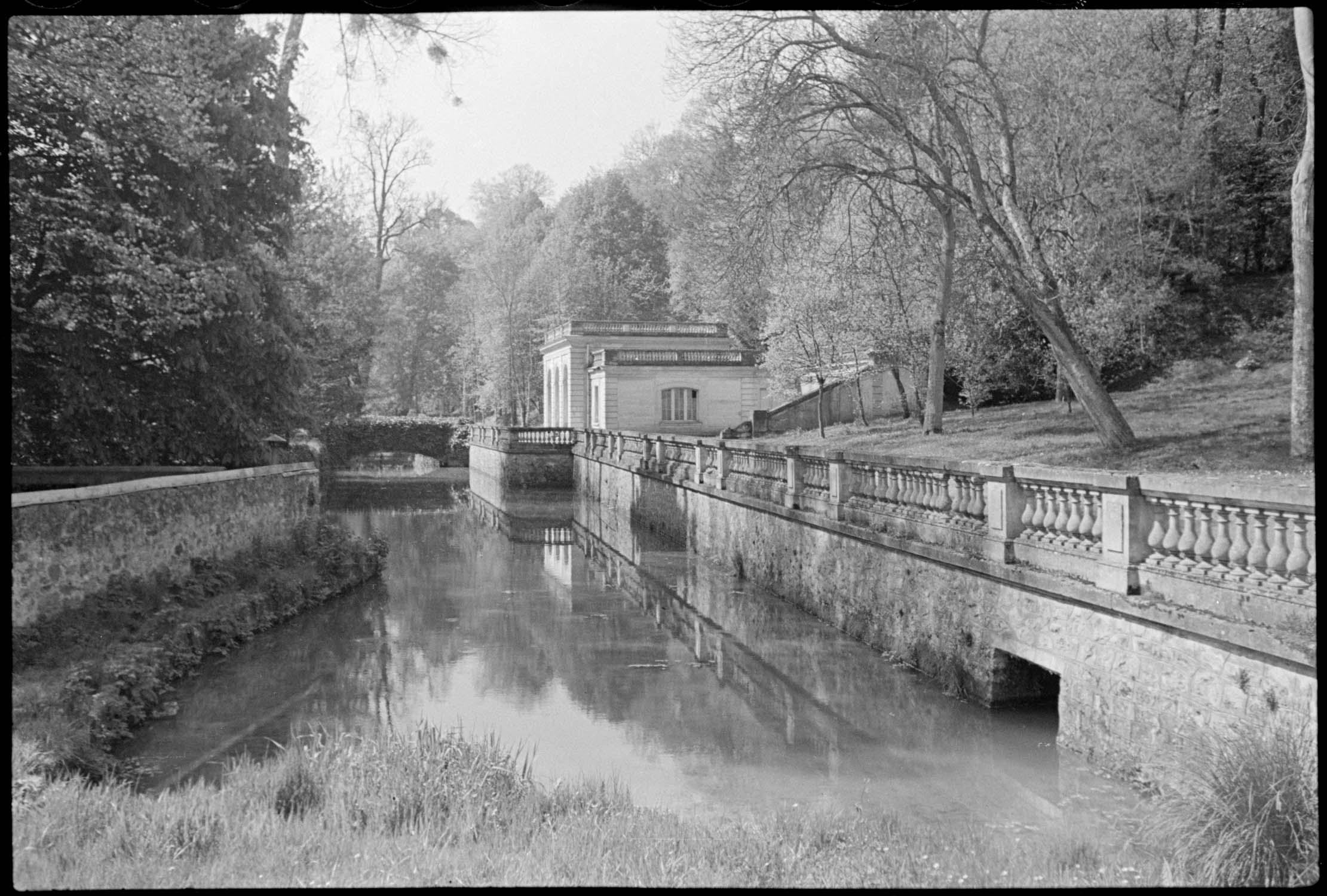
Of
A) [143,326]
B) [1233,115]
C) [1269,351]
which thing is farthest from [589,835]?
[1233,115]

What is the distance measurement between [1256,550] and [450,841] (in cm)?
504

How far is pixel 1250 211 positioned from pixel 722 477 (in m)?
14.8

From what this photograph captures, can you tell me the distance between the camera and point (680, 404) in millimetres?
40750

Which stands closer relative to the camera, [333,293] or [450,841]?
[450,841]

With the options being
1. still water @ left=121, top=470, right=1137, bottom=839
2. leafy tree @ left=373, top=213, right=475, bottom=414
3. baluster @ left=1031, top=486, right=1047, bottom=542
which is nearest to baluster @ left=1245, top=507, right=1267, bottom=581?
still water @ left=121, top=470, right=1137, bottom=839

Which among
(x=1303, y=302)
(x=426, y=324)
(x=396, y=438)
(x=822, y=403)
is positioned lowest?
(x=396, y=438)

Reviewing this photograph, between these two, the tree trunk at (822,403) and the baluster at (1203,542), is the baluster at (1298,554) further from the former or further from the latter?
the tree trunk at (822,403)

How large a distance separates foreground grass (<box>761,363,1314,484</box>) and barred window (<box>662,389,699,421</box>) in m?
14.1

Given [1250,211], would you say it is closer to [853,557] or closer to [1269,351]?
[1269,351]

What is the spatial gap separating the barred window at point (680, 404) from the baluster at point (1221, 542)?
34.1 metres

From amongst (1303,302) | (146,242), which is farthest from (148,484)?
(1303,302)

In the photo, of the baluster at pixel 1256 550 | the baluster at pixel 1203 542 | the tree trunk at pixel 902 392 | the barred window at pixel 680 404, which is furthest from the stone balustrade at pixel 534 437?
the baluster at pixel 1256 550

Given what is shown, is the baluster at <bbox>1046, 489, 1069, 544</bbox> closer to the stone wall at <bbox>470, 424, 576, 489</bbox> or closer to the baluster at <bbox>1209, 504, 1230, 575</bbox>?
the baluster at <bbox>1209, 504, 1230, 575</bbox>

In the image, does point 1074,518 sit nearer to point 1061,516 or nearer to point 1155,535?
point 1061,516
